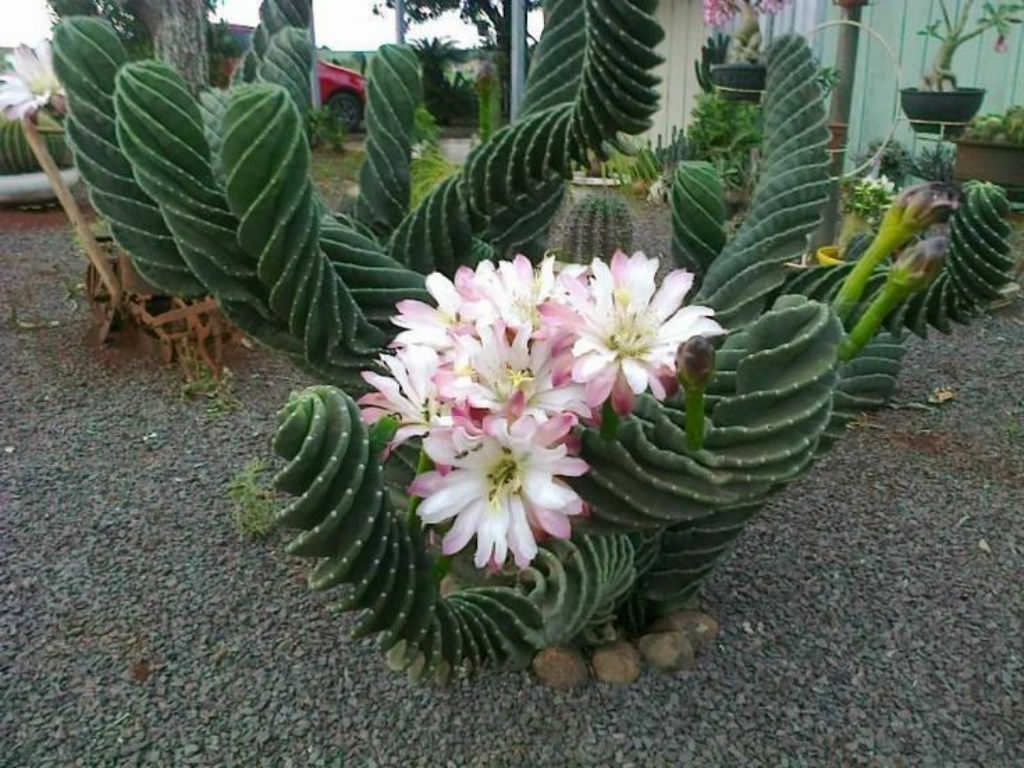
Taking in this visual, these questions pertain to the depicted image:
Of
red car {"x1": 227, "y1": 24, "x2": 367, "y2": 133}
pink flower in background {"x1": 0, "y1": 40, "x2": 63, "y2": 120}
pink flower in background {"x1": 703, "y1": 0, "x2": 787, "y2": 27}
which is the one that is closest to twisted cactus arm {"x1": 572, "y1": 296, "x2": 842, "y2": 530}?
pink flower in background {"x1": 0, "y1": 40, "x2": 63, "y2": 120}

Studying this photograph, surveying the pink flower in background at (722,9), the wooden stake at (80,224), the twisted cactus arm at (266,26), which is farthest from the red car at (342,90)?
the twisted cactus arm at (266,26)

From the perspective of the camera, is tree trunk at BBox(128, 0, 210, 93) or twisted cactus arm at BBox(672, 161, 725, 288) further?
tree trunk at BBox(128, 0, 210, 93)

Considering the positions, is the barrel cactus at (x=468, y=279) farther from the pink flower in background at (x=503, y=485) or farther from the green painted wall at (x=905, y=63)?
the green painted wall at (x=905, y=63)

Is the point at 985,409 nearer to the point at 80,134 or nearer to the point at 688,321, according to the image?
the point at 688,321

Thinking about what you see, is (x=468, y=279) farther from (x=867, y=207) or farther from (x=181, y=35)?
(x=181, y=35)

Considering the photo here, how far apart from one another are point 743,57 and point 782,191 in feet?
8.96

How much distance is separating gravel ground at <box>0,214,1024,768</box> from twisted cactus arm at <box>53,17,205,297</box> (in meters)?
0.69

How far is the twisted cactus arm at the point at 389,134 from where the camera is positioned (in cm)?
155

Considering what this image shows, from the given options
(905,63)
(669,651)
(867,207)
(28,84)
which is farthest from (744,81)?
(905,63)

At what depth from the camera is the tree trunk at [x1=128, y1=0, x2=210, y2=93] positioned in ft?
13.9

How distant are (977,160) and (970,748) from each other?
4.11 meters

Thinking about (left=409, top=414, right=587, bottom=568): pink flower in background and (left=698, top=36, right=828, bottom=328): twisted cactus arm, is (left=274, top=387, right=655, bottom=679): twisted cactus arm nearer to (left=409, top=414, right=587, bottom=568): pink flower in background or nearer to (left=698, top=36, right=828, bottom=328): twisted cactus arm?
(left=409, top=414, right=587, bottom=568): pink flower in background

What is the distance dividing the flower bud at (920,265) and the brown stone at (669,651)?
847mm

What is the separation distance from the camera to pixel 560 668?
1.52m
